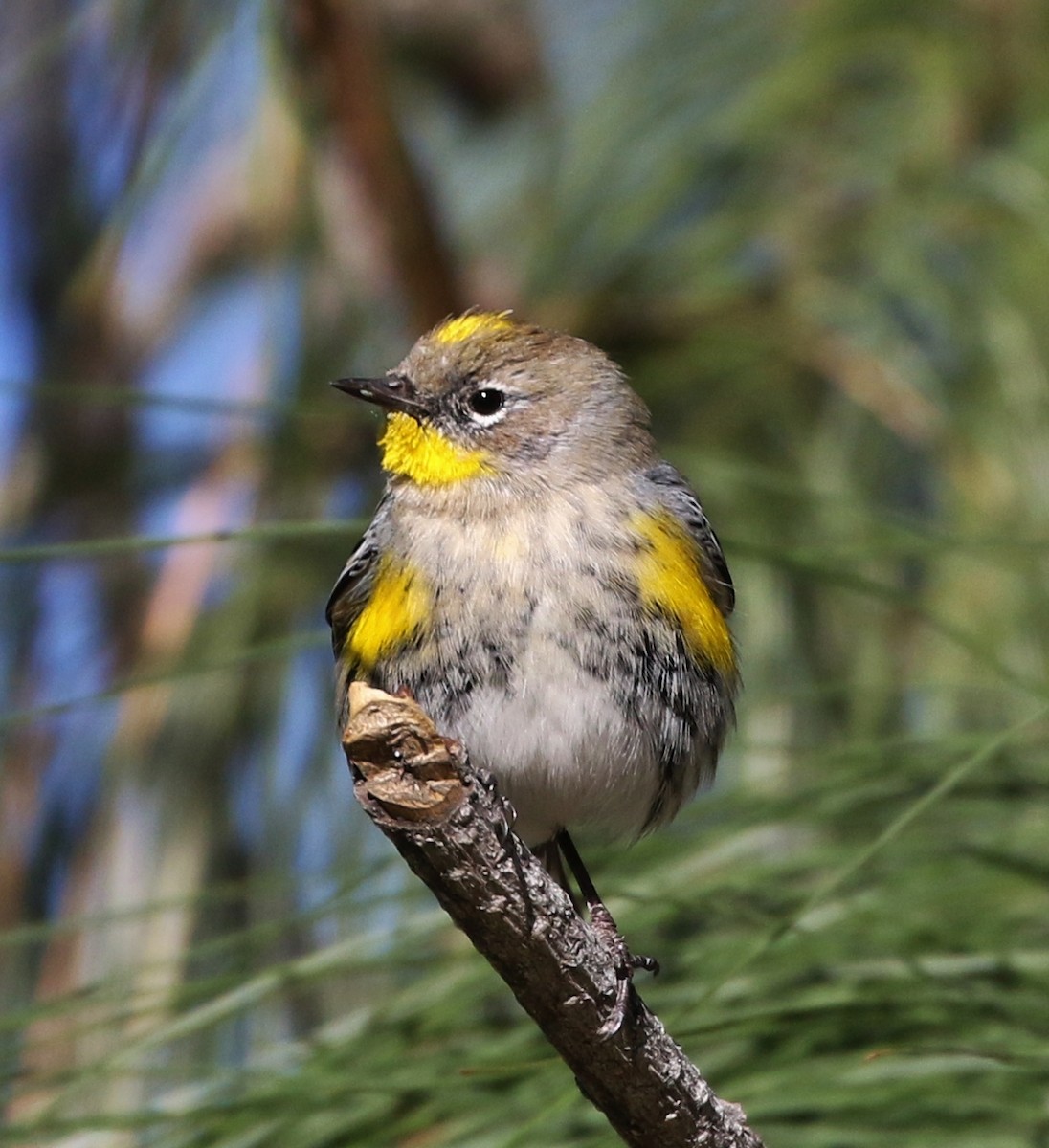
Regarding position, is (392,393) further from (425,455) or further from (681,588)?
(681,588)

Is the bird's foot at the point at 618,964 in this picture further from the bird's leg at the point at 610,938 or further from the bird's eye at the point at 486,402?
the bird's eye at the point at 486,402

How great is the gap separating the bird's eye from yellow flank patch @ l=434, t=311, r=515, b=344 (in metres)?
0.09

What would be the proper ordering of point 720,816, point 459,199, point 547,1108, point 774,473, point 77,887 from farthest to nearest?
point 459,199 < point 774,473 < point 77,887 < point 720,816 < point 547,1108

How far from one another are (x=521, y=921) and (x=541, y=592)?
31.5 inches

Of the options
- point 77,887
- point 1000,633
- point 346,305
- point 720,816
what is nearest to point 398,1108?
point 720,816

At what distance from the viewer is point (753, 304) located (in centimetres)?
339

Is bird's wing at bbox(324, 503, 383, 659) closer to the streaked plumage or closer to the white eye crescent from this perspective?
the streaked plumage

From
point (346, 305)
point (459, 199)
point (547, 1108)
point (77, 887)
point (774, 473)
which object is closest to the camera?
point (547, 1108)

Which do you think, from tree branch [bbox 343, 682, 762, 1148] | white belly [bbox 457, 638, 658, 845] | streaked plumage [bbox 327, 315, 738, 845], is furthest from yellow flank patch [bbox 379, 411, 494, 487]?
tree branch [bbox 343, 682, 762, 1148]

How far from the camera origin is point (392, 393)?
2.76 meters

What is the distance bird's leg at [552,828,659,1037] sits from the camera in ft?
5.60

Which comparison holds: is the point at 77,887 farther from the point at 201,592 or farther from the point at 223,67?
the point at 223,67


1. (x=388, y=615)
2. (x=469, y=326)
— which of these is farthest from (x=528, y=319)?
A: (x=388, y=615)

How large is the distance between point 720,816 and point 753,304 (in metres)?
1.12
